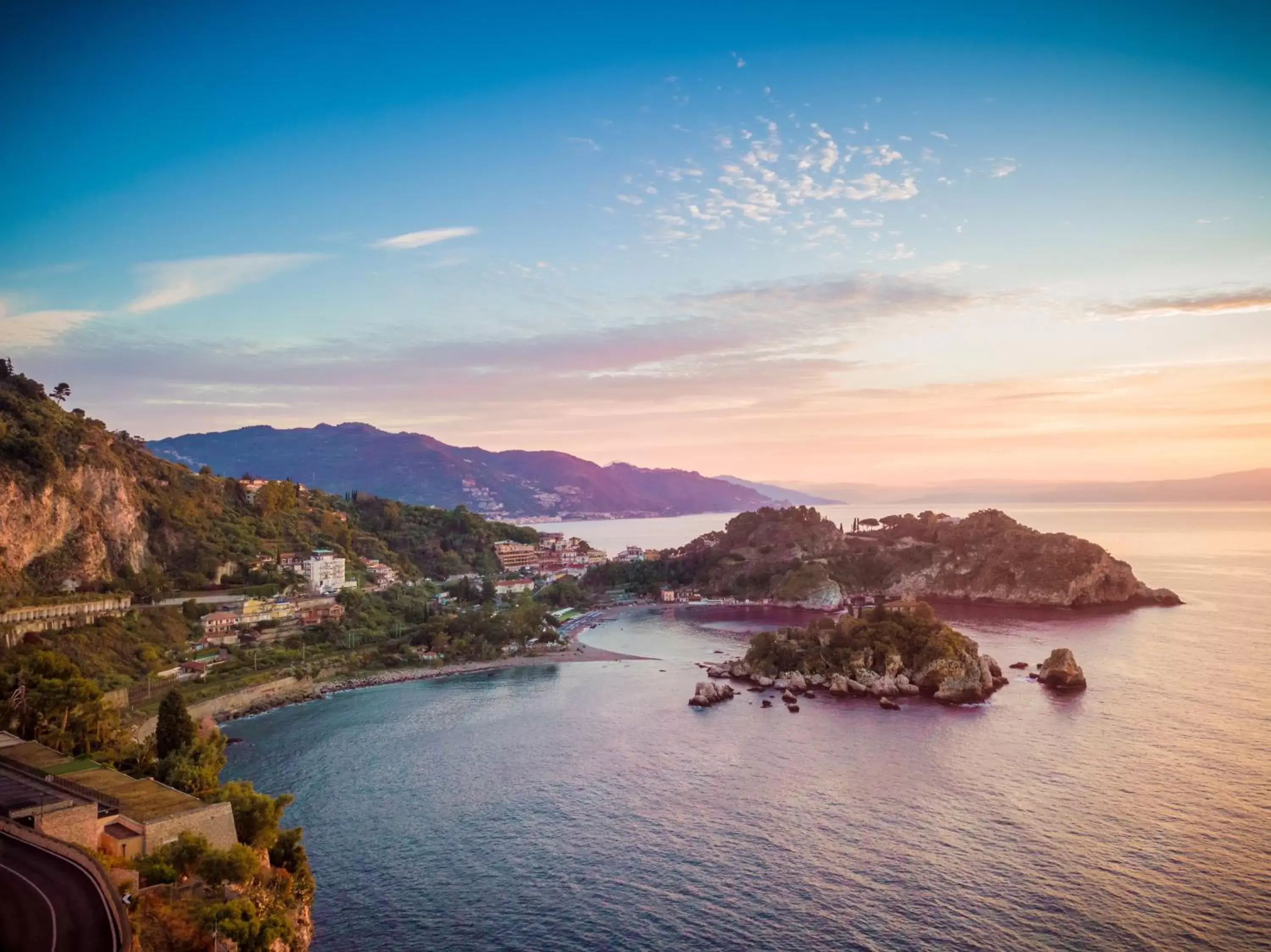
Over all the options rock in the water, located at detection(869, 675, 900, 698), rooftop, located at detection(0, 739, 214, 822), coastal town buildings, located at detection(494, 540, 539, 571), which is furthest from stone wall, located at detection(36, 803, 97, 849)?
coastal town buildings, located at detection(494, 540, 539, 571)

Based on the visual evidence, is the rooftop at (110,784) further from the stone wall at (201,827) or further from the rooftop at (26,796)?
the stone wall at (201,827)

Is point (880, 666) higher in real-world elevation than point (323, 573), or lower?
lower

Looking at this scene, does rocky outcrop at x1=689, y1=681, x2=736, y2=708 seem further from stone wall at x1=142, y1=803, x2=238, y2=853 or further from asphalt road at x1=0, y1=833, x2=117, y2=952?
asphalt road at x1=0, y1=833, x2=117, y2=952

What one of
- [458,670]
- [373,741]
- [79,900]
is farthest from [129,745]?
[458,670]

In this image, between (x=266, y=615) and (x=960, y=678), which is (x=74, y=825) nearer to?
(x=960, y=678)

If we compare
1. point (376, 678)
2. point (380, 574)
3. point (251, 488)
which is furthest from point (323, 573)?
point (376, 678)

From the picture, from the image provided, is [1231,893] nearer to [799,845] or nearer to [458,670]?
[799,845]
